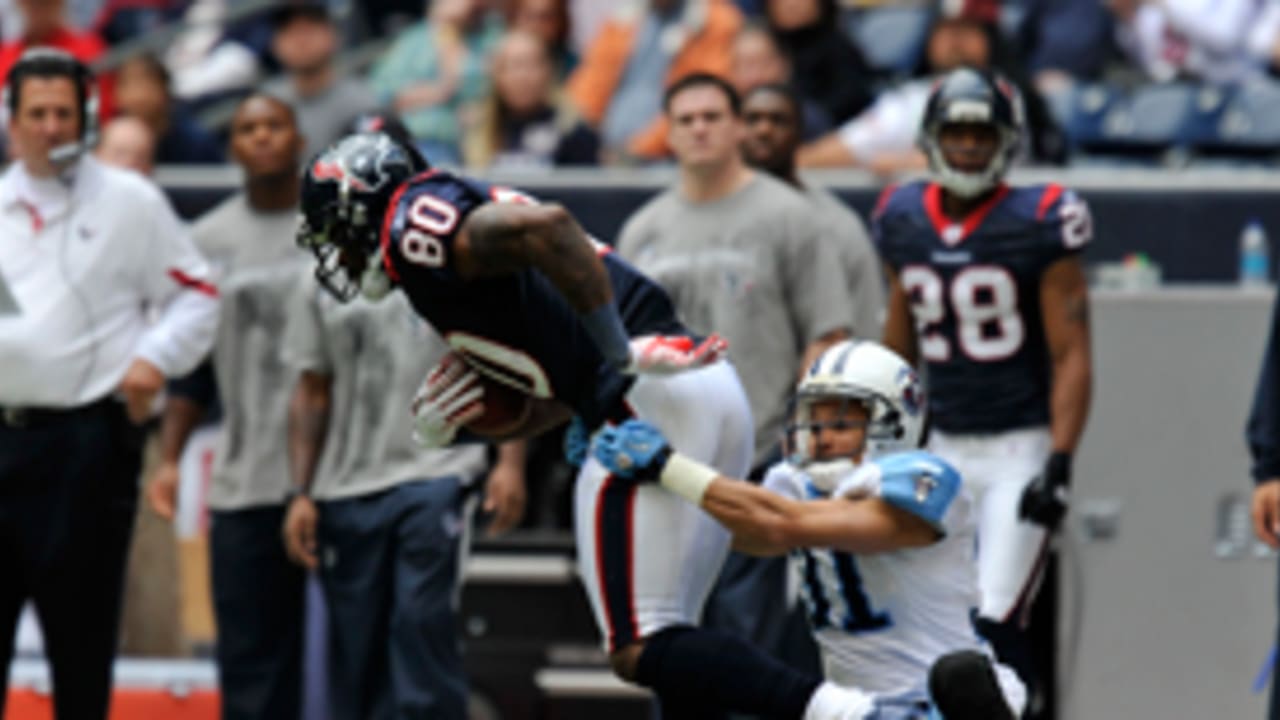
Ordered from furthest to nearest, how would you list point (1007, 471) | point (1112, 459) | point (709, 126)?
1. point (1112, 459)
2. point (709, 126)
3. point (1007, 471)

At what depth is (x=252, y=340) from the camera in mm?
7234

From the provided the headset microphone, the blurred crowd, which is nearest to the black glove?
the blurred crowd

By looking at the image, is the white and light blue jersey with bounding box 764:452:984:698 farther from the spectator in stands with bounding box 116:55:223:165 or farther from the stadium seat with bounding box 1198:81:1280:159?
Result: the spectator in stands with bounding box 116:55:223:165

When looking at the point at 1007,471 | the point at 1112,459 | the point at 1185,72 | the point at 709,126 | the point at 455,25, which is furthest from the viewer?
the point at 455,25

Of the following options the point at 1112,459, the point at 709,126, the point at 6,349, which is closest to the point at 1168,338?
the point at 1112,459

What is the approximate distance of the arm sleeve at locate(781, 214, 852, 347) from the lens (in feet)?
22.3

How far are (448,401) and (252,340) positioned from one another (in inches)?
83.8

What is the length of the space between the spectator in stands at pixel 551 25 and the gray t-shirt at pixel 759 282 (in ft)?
12.9

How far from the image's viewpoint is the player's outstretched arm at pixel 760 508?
189 inches

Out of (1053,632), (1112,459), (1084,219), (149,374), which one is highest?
(1084,219)

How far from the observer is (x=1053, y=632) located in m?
7.48

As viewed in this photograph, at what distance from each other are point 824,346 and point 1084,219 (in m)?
0.81

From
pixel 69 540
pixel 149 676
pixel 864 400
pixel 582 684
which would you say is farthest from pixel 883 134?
pixel 864 400

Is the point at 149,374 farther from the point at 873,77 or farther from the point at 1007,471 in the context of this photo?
the point at 873,77
